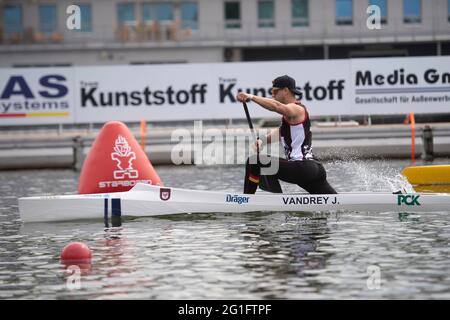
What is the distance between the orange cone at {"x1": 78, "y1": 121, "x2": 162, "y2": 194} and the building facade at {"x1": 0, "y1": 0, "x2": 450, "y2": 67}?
4508 centimetres

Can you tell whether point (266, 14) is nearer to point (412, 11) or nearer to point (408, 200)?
point (412, 11)

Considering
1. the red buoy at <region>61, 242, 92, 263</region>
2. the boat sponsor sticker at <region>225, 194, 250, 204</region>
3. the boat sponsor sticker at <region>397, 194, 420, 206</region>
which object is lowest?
the red buoy at <region>61, 242, 92, 263</region>

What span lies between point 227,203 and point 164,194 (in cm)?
87

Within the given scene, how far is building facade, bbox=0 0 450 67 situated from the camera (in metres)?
61.4

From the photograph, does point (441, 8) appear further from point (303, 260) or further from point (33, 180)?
point (303, 260)

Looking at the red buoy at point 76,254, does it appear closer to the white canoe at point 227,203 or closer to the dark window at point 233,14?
the white canoe at point 227,203

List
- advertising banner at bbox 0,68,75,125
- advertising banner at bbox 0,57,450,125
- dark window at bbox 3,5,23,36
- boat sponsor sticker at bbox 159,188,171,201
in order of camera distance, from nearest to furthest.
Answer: boat sponsor sticker at bbox 159,188,171,201
advertising banner at bbox 0,68,75,125
advertising banner at bbox 0,57,450,125
dark window at bbox 3,5,23,36

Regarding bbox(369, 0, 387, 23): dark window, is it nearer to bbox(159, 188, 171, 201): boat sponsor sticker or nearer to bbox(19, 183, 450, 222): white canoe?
bbox(19, 183, 450, 222): white canoe

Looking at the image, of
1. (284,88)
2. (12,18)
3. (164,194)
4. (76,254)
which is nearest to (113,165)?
(164,194)

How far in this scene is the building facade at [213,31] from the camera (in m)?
61.4

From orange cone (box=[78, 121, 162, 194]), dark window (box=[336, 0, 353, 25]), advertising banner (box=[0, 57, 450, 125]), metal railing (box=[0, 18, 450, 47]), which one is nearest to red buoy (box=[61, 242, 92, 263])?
orange cone (box=[78, 121, 162, 194])

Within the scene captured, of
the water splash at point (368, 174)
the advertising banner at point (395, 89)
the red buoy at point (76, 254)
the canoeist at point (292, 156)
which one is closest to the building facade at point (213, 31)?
the advertising banner at point (395, 89)

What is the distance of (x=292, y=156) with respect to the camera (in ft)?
49.4
